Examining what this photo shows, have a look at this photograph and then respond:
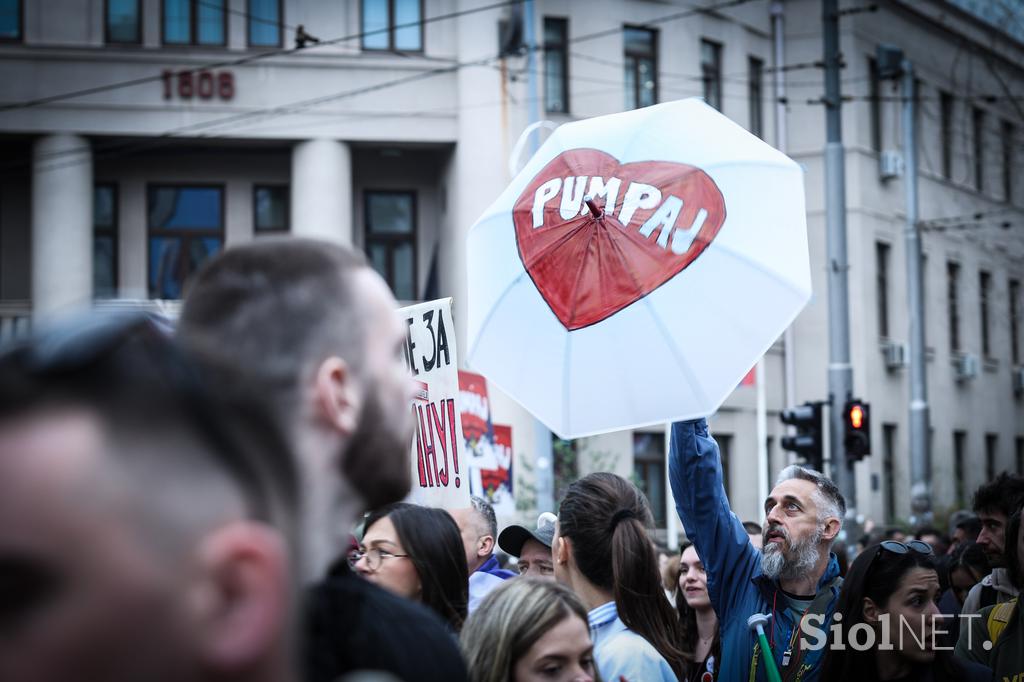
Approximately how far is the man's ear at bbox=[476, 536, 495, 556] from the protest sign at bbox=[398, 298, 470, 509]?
32cm

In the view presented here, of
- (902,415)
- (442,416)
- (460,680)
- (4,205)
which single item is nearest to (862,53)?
(902,415)

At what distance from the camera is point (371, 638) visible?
193cm

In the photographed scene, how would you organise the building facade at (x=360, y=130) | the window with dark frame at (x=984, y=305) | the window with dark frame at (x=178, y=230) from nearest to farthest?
the building facade at (x=360, y=130), the window with dark frame at (x=178, y=230), the window with dark frame at (x=984, y=305)

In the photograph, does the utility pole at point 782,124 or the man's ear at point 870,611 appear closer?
the man's ear at point 870,611

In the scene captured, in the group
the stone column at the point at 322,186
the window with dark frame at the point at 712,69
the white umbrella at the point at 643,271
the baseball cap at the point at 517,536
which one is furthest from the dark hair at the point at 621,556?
the window with dark frame at the point at 712,69

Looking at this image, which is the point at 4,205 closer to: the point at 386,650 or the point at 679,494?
the point at 679,494

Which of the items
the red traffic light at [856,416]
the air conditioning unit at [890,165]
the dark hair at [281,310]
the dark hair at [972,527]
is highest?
the air conditioning unit at [890,165]

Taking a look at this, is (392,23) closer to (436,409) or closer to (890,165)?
(890,165)

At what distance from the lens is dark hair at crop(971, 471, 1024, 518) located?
674cm

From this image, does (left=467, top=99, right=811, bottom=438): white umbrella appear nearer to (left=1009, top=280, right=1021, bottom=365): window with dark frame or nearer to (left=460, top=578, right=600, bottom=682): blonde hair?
(left=460, top=578, right=600, bottom=682): blonde hair

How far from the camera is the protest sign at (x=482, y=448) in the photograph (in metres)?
11.0

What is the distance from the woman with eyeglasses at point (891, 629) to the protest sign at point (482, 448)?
6.16 meters

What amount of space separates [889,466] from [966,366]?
3678 millimetres

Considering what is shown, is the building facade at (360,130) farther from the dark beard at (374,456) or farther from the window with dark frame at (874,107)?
the dark beard at (374,456)
